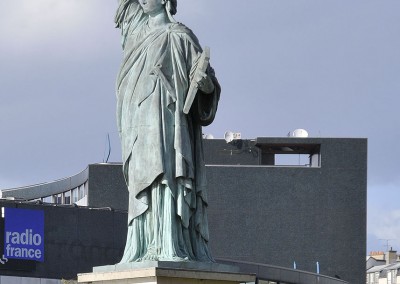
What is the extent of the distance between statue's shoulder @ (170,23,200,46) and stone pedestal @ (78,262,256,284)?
3221 millimetres

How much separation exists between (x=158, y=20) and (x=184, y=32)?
20.9 inches

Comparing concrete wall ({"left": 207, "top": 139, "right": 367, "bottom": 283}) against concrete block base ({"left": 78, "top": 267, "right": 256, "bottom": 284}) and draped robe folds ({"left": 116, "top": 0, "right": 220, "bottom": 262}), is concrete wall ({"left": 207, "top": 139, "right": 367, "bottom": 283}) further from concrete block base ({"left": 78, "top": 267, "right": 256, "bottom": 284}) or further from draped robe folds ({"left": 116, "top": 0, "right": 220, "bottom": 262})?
concrete block base ({"left": 78, "top": 267, "right": 256, "bottom": 284})

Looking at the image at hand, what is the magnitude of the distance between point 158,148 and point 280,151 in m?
75.2

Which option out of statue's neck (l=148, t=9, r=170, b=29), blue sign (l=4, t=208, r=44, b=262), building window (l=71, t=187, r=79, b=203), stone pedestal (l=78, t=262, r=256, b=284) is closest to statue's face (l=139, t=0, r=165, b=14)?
statue's neck (l=148, t=9, r=170, b=29)

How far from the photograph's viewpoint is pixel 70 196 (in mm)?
100250

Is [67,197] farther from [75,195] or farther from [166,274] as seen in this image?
[166,274]

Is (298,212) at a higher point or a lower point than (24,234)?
lower

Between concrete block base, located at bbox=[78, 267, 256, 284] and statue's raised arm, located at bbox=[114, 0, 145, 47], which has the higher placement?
statue's raised arm, located at bbox=[114, 0, 145, 47]

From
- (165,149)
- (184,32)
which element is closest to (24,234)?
(184,32)

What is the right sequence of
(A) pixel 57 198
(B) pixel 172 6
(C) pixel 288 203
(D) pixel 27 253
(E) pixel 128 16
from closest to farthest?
(B) pixel 172 6
(E) pixel 128 16
(D) pixel 27 253
(C) pixel 288 203
(A) pixel 57 198

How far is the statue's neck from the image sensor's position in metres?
23.0

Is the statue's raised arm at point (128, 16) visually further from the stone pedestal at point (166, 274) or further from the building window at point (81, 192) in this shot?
the building window at point (81, 192)

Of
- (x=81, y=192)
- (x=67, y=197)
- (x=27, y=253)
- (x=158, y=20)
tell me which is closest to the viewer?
(x=158, y=20)

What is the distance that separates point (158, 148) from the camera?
22156 mm
